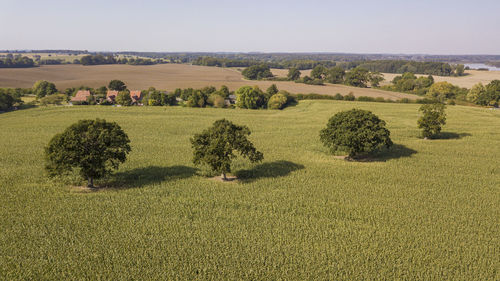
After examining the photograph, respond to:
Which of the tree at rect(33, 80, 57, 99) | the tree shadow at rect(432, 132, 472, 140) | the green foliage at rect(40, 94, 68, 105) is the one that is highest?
the tree at rect(33, 80, 57, 99)

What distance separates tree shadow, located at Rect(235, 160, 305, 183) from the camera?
39031 millimetres

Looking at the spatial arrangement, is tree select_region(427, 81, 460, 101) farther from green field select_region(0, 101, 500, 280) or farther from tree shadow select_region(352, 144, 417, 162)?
tree shadow select_region(352, 144, 417, 162)

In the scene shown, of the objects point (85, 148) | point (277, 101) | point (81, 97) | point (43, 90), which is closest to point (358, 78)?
point (277, 101)

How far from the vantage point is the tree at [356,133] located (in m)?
42.5

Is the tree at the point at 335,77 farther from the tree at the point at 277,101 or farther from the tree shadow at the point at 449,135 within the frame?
the tree shadow at the point at 449,135

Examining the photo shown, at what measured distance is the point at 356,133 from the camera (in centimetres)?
4284

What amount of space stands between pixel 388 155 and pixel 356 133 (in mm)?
10078

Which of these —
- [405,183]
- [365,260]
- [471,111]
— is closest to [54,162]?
[365,260]

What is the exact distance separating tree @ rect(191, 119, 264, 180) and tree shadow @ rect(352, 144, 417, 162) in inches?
777

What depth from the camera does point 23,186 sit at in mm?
34656

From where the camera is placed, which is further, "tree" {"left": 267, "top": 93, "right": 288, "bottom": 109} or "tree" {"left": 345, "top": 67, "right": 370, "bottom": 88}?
"tree" {"left": 345, "top": 67, "right": 370, "bottom": 88}

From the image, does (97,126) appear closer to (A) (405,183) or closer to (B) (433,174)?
(A) (405,183)

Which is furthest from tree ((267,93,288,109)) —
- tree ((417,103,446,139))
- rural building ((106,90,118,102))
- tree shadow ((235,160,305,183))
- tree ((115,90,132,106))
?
rural building ((106,90,118,102))

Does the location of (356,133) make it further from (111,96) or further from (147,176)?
(111,96)
